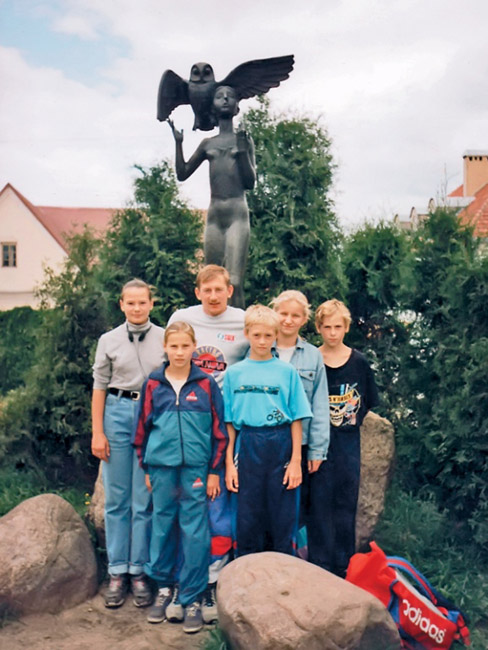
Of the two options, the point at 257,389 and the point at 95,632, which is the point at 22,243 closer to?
the point at 95,632

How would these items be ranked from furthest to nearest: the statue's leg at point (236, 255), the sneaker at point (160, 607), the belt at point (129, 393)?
the statue's leg at point (236, 255) → the belt at point (129, 393) → the sneaker at point (160, 607)

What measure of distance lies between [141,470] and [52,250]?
1910 centimetres

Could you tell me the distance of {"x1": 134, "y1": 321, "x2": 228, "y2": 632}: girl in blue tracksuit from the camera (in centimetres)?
354

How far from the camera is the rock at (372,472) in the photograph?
183 inches

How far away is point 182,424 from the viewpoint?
3543mm

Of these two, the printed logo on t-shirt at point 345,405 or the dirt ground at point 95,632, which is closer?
the dirt ground at point 95,632

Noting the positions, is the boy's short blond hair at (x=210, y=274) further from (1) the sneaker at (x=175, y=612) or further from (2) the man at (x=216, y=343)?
(1) the sneaker at (x=175, y=612)

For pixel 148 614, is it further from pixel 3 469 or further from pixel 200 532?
pixel 3 469

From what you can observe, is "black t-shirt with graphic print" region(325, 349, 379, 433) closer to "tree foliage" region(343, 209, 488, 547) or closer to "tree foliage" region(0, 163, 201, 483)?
"tree foliage" region(343, 209, 488, 547)

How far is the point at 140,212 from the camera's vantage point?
6.61 m

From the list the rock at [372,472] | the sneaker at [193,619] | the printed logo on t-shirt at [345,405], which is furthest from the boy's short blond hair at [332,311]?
the sneaker at [193,619]

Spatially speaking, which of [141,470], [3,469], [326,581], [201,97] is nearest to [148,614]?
[141,470]

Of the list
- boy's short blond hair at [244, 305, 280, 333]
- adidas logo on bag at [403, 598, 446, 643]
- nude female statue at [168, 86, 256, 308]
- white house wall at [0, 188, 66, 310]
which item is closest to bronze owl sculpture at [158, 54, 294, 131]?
nude female statue at [168, 86, 256, 308]

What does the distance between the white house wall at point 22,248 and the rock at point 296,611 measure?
19711mm
